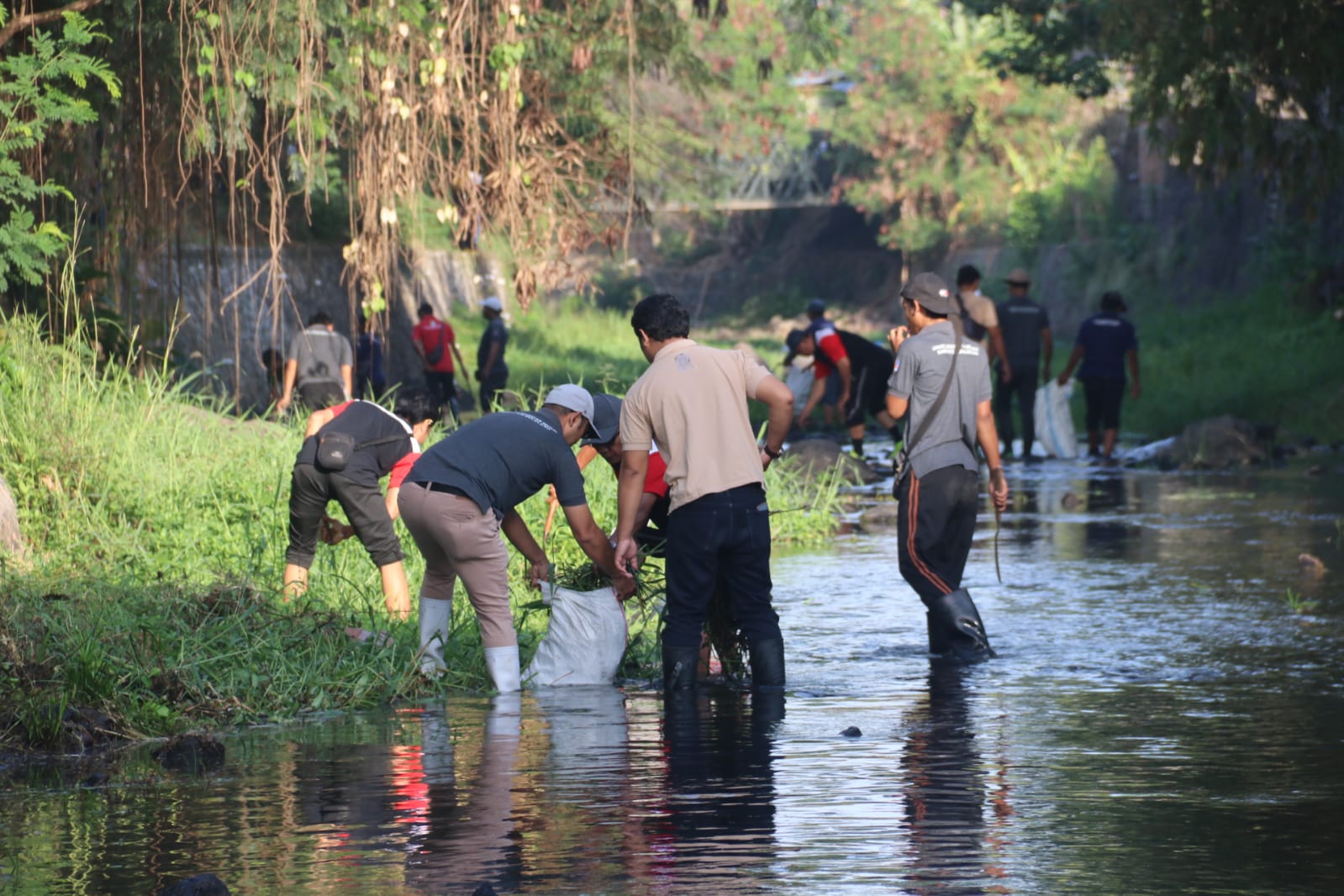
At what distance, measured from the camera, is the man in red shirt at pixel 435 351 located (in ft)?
77.5

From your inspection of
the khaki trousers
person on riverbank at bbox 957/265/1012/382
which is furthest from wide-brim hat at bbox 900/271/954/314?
person on riverbank at bbox 957/265/1012/382

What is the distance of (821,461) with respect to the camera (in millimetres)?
19266

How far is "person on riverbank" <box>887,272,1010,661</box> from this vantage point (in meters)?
9.80

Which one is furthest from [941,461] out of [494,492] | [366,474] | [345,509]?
[345,509]

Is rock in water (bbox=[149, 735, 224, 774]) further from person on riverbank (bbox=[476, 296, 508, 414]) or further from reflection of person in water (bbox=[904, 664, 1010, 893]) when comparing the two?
person on riverbank (bbox=[476, 296, 508, 414])

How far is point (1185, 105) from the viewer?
18.4 m

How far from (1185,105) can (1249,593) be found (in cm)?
771

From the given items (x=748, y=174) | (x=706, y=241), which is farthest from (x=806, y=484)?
(x=706, y=241)

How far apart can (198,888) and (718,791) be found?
2115mm

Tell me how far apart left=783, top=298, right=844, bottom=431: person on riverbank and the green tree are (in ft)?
33.4

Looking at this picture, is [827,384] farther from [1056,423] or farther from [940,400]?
[940,400]

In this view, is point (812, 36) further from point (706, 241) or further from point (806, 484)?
point (706, 241)

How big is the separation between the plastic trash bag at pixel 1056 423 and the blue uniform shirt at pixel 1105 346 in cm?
66

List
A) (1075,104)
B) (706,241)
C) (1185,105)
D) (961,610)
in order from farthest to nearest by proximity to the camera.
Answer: (706,241) → (1075,104) → (1185,105) → (961,610)
